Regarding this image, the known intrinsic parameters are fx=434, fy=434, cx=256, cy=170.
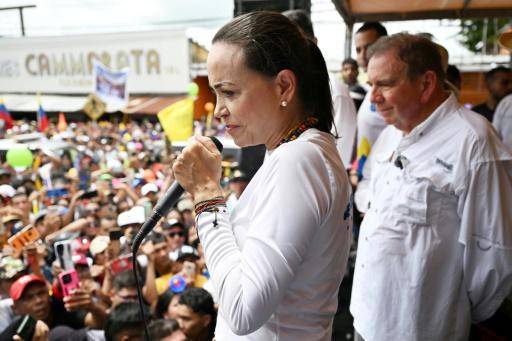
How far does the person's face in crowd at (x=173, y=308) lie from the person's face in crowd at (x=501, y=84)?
377cm

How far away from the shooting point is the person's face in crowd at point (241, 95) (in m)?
0.92

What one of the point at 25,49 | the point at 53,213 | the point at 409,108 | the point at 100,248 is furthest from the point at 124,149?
the point at 25,49

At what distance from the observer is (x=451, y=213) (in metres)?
1.75

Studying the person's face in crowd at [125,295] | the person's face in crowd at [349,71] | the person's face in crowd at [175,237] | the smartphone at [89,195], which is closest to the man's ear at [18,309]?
the person's face in crowd at [125,295]

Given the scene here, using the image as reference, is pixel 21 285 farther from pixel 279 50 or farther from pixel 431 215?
pixel 279 50

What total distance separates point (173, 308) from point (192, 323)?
20cm

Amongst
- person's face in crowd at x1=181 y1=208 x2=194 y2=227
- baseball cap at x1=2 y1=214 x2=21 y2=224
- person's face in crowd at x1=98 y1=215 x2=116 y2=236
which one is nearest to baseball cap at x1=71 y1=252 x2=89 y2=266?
person's face in crowd at x1=98 y1=215 x2=116 y2=236

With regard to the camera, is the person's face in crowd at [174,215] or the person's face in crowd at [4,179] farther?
the person's face in crowd at [4,179]

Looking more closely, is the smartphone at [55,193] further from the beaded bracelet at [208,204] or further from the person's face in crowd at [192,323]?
the beaded bracelet at [208,204]

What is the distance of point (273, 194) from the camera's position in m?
0.86

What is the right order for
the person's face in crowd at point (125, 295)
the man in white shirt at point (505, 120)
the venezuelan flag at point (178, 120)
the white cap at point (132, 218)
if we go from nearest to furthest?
the person's face in crowd at point (125, 295), the man in white shirt at point (505, 120), the white cap at point (132, 218), the venezuelan flag at point (178, 120)

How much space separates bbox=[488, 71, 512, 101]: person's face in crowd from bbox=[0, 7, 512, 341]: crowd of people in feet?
2.90

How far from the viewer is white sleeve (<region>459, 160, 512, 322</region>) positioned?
1.66 metres

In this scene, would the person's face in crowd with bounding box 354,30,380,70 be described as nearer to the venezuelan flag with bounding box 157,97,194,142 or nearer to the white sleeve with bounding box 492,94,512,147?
the white sleeve with bounding box 492,94,512,147
